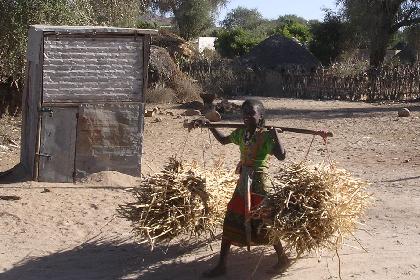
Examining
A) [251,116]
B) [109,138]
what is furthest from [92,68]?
[251,116]

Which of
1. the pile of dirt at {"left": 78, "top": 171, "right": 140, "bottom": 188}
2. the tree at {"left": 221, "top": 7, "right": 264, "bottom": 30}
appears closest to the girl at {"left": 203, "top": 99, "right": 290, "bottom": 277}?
the pile of dirt at {"left": 78, "top": 171, "right": 140, "bottom": 188}

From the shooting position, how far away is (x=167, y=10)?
45.6m

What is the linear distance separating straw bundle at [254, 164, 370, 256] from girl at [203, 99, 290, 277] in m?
0.15

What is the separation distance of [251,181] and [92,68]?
159 inches

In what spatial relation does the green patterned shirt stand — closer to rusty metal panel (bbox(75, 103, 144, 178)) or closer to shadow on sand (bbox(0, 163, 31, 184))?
rusty metal panel (bbox(75, 103, 144, 178))

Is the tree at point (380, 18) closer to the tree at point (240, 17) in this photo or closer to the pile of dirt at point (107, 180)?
the pile of dirt at point (107, 180)

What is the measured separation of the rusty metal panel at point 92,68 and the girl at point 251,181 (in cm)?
376

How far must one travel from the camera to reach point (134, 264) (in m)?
6.28

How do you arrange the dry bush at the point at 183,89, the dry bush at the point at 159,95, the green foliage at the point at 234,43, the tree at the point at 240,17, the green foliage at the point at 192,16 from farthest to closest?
the tree at the point at 240,17
the green foliage at the point at 192,16
the green foliage at the point at 234,43
the dry bush at the point at 183,89
the dry bush at the point at 159,95

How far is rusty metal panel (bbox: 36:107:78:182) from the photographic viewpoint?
353 inches

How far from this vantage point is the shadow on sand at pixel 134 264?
5.96m

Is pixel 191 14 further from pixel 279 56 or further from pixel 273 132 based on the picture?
pixel 273 132

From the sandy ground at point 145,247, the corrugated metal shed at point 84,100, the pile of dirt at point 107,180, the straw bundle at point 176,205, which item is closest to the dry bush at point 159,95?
the sandy ground at point 145,247

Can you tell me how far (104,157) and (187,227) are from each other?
11.7 ft
